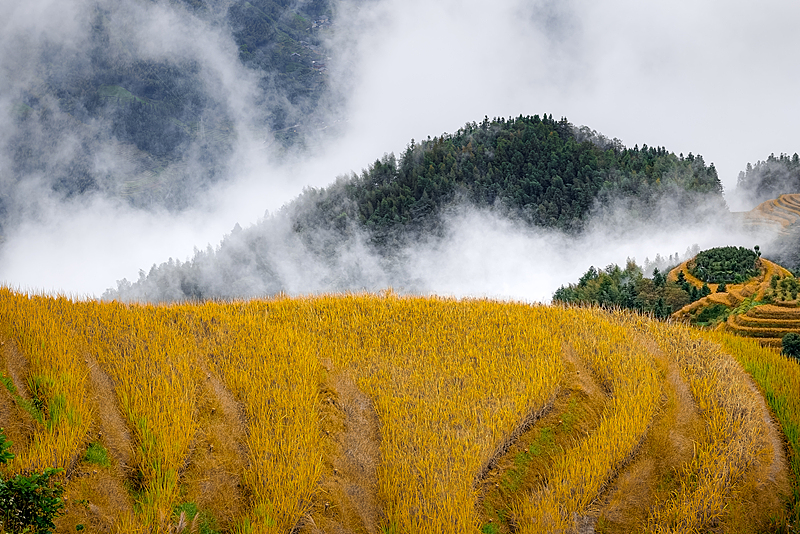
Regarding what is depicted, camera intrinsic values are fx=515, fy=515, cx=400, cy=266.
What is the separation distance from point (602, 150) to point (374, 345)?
402 feet

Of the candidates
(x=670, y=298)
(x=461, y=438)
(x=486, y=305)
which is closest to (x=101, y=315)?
(x=461, y=438)

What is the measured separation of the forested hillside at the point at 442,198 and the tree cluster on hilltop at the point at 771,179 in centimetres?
2226

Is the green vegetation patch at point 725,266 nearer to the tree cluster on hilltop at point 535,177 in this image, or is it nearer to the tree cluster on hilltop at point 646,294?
the tree cluster on hilltop at point 646,294

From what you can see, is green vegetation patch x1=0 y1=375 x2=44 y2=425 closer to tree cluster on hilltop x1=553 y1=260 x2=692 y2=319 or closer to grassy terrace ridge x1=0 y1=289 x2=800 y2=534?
grassy terrace ridge x1=0 y1=289 x2=800 y2=534

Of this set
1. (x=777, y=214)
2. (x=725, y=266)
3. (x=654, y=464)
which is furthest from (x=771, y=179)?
(x=654, y=464)

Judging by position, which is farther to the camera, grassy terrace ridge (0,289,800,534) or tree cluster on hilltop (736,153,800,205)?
tree cluster on hilltop (736,153,800,205)

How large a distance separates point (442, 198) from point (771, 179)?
81.1 meters

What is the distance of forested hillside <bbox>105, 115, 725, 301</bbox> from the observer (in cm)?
11181

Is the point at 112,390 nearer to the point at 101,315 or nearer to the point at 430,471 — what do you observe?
the point at 101,315

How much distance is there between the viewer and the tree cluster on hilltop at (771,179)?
118m

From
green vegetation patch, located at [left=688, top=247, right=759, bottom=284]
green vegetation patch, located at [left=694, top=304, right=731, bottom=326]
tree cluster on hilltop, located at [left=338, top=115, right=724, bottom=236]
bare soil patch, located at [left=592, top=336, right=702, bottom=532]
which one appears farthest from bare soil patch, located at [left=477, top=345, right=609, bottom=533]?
tree cluster on hilltop, located at [left=338, top=115, right=724, bottom=236]

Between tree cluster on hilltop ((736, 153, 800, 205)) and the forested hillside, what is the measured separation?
22262 millimetres

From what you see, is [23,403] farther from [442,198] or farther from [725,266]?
[442,198]

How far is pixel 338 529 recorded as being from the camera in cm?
629
